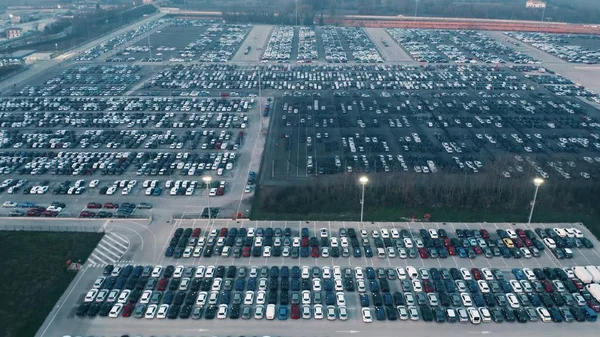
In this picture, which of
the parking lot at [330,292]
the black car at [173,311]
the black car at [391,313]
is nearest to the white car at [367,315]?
the parking lot at [330,292]

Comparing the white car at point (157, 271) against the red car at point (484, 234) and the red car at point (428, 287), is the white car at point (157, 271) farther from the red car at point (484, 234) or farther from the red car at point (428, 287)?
the red car at point (484, 234)

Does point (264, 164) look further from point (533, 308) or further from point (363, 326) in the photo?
point (533, 308)

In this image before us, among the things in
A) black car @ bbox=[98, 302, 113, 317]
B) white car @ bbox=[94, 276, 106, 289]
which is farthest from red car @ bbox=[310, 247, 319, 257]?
white car @ bbox=[94, 276, 106, 289]

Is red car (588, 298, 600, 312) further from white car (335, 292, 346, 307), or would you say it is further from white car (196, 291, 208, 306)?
white car (196, 291, 208, 306)

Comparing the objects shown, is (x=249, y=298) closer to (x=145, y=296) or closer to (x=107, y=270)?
(x=145, y=296)

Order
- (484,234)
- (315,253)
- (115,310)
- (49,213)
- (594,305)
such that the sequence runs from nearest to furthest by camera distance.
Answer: (115,310) → (594,305) → (315,253) → (484,234) → (49,213)

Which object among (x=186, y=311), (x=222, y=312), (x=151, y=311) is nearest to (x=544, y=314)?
(x=222, y=312)
